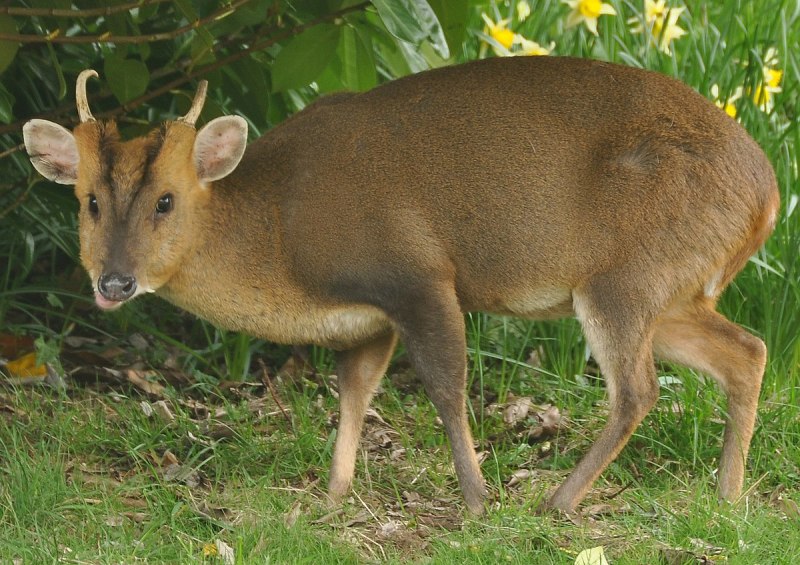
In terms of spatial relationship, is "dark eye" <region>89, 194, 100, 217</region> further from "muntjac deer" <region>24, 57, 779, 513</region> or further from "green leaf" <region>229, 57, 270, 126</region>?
"green leaf" <region>229, 57, 270, 126</region>

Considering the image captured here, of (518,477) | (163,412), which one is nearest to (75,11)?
(163,412)

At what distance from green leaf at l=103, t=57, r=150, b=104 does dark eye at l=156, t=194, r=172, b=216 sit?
48cm

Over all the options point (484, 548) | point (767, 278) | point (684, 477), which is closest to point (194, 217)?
point (484, 548)

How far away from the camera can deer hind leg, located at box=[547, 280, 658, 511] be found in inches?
199

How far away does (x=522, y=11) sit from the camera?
7.26 meters

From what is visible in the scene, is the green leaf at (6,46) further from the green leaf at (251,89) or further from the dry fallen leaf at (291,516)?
the dry fallen leaf at (291,516)

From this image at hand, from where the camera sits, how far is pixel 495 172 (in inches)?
204

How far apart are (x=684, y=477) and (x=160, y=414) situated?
2.22m

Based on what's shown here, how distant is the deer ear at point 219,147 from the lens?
5.11m

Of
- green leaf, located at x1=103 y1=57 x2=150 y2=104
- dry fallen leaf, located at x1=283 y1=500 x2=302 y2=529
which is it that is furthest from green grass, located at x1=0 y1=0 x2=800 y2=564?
green leaf, located at x1=103 y1=57 x2=150 y2=104

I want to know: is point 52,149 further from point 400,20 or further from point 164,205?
point 400,20

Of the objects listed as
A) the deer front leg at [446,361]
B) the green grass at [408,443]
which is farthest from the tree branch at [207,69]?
the deer front leg at [446,361]

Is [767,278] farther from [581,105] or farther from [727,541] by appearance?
[727,541]

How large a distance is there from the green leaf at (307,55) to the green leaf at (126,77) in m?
0.51
